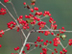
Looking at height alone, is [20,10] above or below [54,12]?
above

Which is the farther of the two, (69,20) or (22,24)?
(69,20)

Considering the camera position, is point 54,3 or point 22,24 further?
point 54,3

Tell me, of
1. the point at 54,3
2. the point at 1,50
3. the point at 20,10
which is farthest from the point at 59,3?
the point at 1,50

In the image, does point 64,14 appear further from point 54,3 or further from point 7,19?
point 7,19

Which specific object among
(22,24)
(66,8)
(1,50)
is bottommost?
(1,50)

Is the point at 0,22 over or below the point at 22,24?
below

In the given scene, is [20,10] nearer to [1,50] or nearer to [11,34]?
[11,34]

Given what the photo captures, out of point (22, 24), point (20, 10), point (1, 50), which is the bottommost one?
point (1, 50)

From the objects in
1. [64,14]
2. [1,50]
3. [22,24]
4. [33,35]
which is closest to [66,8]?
[64,14]
